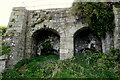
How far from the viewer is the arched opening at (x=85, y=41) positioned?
34.3 ft

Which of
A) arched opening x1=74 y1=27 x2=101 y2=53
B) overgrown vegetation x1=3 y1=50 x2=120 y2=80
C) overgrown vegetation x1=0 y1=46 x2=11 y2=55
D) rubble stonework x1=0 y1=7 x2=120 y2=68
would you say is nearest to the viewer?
overgrown vegetation x1=3 y1=50 x2=120 y2=80

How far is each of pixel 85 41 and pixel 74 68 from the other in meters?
2.98

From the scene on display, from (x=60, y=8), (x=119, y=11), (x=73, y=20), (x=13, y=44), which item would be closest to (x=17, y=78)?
(x=13, y=44)

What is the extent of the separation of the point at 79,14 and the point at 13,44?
437 centimetres

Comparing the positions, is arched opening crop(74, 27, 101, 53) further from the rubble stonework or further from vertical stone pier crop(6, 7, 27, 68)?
vertical stone pier crop(6, 7, 27, 68)

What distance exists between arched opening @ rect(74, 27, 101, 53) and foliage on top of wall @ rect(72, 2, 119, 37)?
2.39ft

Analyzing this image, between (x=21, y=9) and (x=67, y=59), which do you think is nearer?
(x=67, y=59)

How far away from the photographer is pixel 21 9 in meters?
10.9

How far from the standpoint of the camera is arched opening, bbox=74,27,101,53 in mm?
10453

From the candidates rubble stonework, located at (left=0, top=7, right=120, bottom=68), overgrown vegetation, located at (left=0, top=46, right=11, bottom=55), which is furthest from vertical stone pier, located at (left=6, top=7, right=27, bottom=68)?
overgrown vegetation, located at (left=0, top=46, right=11, bottom=55)

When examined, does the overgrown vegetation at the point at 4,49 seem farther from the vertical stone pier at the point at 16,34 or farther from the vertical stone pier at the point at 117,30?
the vertical stone pier at the point at 117,30

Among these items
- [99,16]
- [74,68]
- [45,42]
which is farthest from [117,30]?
[45,42]

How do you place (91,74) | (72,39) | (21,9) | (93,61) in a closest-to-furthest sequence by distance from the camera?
(91,74) < (93,61) < (72,39) < (21,9)

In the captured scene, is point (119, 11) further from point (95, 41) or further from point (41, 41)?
point (41, 41)
